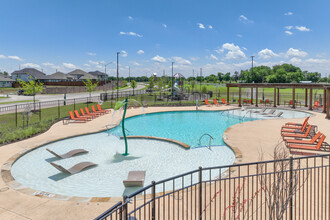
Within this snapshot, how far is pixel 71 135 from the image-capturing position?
14219 millimetres

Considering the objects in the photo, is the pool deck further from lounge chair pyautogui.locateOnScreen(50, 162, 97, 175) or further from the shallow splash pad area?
lounge chair pyautogui.locateOnScreen(50, 162, 97, 175)

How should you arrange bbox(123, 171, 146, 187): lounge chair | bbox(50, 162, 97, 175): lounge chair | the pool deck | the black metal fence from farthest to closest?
bbox(50, 162, 97, 175): lounge chair → bbox(123, 171, 146, 187): lounge chair → the pool deck → the black metal fence

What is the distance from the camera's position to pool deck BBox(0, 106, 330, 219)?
18.9ft

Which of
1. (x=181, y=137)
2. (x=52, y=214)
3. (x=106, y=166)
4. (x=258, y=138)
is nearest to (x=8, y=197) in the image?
(x=52, y=214)

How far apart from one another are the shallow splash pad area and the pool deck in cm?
63

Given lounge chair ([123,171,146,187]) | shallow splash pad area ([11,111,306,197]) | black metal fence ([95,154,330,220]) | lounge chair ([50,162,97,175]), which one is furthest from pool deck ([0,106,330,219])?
lounge chair ([50,162,97,175])

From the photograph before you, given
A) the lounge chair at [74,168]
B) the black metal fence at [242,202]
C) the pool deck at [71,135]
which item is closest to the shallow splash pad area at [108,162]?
the lounge chair at [74,168]

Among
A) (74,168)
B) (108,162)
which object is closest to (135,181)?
(74,168)

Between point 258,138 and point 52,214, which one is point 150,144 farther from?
point 52,214

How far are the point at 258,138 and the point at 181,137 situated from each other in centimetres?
476

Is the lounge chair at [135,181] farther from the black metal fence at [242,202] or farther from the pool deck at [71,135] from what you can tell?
the pool deck at [71,135]

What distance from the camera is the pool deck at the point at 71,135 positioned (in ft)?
18.9

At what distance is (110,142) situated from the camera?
13695 millimetres

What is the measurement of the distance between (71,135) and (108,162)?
16.7 feet
